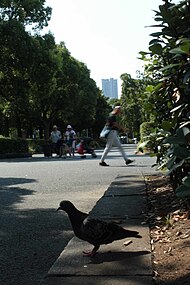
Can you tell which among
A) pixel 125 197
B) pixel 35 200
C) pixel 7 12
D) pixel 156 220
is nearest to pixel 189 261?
pixel 156 220

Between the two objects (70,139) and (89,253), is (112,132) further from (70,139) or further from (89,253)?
(70,139)

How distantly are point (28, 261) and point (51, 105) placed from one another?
45480 mm

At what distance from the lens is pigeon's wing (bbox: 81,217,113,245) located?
3.21 m

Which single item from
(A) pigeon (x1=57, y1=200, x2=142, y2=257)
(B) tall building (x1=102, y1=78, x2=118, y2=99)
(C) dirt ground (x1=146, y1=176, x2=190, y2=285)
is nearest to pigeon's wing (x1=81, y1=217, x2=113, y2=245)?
(A) pigeon (x1=57, y1=200, x2=142, y2=257)

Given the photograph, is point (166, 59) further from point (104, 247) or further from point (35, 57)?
point (35, 57)

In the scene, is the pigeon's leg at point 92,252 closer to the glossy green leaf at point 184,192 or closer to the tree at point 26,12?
the glossy green leaf at point 184,192

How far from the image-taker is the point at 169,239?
3508 millimetres

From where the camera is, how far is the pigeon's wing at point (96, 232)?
10.5ft

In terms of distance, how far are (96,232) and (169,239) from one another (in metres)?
0.66

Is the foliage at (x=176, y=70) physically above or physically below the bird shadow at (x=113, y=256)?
above

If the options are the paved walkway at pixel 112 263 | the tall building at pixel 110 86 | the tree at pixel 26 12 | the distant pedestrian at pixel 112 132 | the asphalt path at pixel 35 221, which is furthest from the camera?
the tall building at pixel 110 86

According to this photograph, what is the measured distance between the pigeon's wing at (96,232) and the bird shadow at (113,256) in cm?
9

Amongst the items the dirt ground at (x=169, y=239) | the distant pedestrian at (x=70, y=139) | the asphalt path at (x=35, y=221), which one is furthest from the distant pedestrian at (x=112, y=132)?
the distant pedestrian at (x=70, y=139)

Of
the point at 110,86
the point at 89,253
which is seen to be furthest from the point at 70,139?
the point at 110,86
